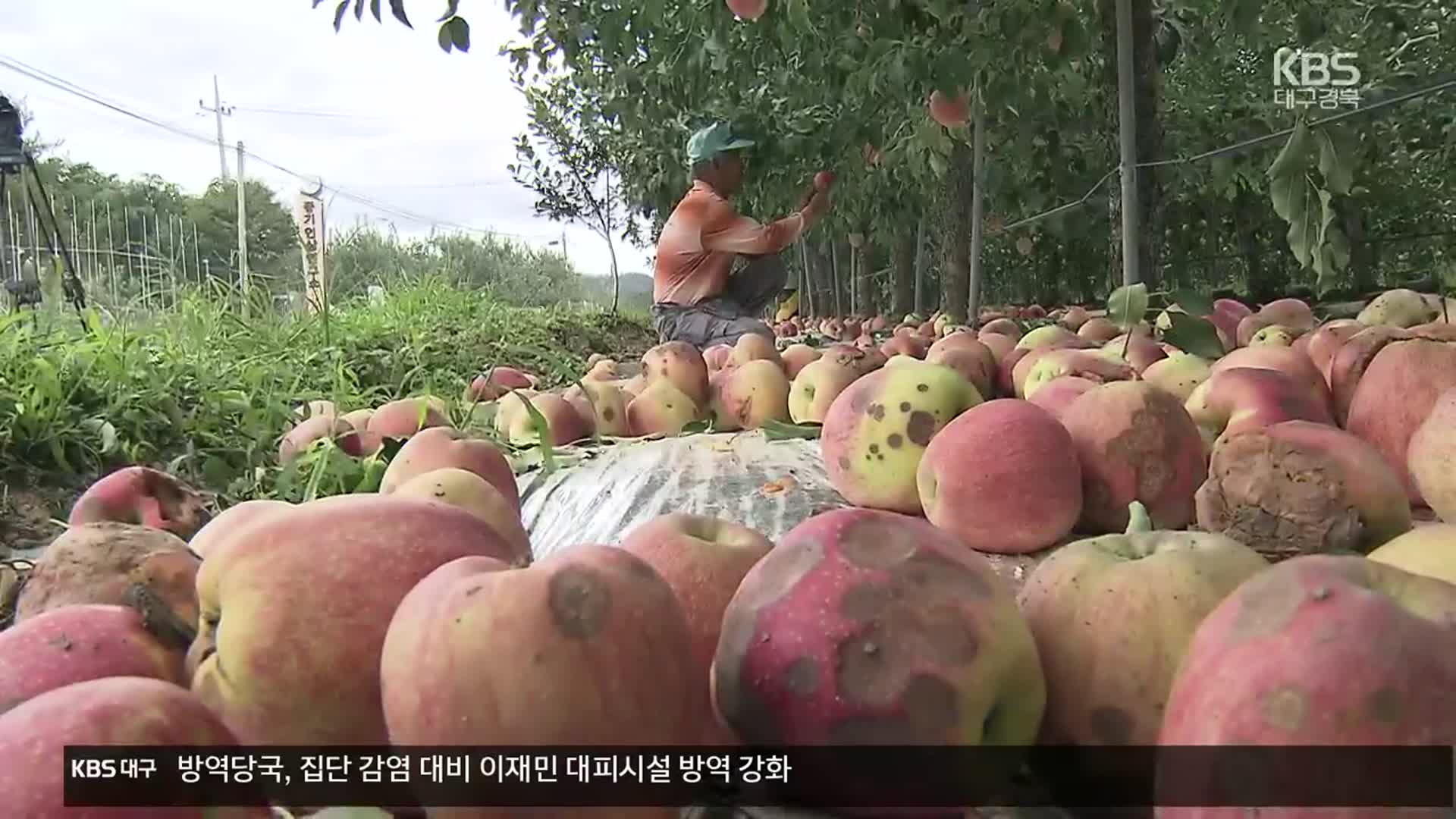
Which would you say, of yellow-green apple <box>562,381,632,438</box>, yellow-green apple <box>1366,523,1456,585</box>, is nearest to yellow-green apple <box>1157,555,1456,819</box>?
yellow-green apple <box>1366,523,1456,585</box>

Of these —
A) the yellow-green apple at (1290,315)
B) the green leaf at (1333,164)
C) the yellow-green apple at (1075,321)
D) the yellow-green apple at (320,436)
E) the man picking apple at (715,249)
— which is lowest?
the yellow-green apple at (320,436)

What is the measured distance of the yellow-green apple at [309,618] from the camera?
599 millimetres

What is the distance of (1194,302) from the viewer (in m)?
1.88

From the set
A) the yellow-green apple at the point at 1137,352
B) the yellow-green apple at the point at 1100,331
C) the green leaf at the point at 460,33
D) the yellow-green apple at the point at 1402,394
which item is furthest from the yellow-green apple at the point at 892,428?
the green leaf at the point at 460,33

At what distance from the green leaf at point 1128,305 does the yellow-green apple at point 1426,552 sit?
44.7 inches

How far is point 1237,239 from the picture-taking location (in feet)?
38.3

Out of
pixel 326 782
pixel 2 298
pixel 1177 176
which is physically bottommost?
pixel 326 782

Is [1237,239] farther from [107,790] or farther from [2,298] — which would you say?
[107,790]

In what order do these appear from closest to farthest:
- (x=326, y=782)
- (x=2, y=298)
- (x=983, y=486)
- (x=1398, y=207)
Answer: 1. (x=326, y=782)
2. (x=983, y=486)
3. (x=2, y=298)
4. (x=1398, y=207)

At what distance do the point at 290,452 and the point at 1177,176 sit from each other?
5033 mm

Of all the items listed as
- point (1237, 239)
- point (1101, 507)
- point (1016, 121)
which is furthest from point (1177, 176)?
point (1237, 239)

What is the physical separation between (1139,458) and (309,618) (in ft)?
3.79

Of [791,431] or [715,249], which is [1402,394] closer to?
[791,431]

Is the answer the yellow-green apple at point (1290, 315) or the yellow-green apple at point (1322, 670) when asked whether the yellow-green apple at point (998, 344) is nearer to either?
the yellow-green apple at point (1290, 315)
